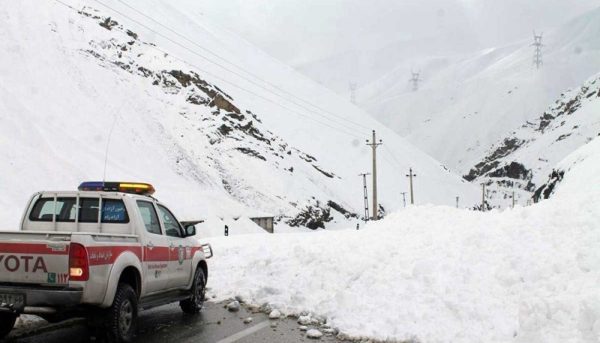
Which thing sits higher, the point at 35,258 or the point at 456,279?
the point at 35,258

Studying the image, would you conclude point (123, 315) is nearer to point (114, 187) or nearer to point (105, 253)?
point (105, 253)

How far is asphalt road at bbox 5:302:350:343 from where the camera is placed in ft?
23.5

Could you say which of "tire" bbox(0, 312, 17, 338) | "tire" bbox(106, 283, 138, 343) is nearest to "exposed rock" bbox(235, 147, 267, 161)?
"tire" bbox(0, 312, 17, 338)

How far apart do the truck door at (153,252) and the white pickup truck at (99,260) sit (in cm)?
1

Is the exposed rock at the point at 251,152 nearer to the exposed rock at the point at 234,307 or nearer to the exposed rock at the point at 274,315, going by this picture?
the exposed rock at the point at 234,307

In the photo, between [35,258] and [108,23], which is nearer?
[35,258]

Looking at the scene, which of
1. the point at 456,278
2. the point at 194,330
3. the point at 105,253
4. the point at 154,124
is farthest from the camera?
the point at 154,124

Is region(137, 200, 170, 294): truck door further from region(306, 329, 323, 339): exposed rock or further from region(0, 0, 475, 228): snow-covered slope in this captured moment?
region(0, 0, 475, 228): snow-covered slope

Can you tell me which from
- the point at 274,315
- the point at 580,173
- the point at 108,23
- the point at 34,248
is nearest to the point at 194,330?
the point at 274,315

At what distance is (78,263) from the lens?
598cm

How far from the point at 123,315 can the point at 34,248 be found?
1351mm

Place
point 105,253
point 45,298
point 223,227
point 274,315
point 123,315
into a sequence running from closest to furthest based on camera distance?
point 45,298, point 105,253, point 123,315, point 274,315, point 223,227

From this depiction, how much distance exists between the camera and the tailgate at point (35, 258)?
5.98m

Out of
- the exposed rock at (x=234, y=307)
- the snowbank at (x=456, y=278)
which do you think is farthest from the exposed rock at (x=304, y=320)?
the exposed rock at (x=234, y=307)
